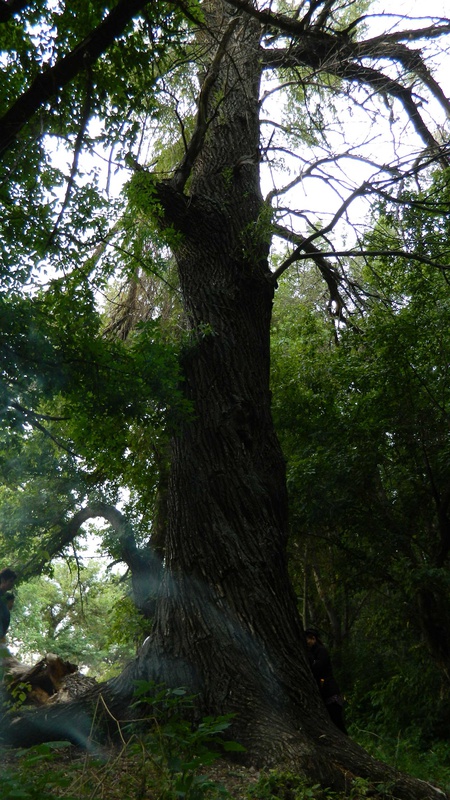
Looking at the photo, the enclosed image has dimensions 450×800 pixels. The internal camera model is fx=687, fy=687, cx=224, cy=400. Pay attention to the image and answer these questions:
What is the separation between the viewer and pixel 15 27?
5.32 m

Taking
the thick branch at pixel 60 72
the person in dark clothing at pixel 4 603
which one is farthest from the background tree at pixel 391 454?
the thick branch at pixel 60 72

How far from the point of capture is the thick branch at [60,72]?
14.1 ft

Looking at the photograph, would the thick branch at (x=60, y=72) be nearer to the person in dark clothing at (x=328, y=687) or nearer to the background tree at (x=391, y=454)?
the background tree at (x=391, y=454)

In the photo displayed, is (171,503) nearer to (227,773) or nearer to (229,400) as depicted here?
(229,400)

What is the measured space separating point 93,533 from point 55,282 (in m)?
7.61

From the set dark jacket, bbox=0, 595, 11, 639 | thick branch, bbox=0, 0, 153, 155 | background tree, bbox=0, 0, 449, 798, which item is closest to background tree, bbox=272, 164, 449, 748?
background tree, bbox=0, 0, 449, 798

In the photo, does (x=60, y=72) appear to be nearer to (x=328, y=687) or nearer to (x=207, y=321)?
(x=207, y=321)

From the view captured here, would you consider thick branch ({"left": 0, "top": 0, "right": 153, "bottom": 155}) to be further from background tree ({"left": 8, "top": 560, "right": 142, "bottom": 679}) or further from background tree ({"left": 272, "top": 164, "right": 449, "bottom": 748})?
background tree ({"left": 8, "top": 560, "right": 142, "bottom": 679})

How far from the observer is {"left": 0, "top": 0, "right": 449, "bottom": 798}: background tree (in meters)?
4.84

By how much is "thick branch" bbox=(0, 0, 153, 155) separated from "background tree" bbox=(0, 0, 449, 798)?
0.01 metres

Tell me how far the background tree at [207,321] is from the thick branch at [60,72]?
0.04 feet

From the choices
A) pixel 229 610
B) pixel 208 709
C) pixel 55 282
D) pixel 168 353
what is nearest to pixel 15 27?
pixel 55 282

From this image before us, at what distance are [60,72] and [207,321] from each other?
2974mm

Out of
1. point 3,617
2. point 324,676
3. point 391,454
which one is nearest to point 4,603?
point 3,617
